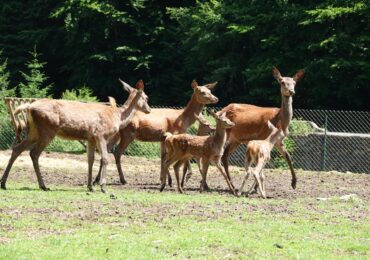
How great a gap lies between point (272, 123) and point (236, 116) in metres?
0.78

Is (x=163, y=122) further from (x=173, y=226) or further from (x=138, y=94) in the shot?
(x=173, y=226)

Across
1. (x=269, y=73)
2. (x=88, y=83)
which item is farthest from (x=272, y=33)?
(x=88, y=83)

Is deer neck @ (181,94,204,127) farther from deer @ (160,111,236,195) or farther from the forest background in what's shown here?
the forest background

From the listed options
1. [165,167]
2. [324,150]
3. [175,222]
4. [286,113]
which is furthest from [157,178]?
[175,222]

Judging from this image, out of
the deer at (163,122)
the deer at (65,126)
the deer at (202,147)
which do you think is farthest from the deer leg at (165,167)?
the deer at (163,122)

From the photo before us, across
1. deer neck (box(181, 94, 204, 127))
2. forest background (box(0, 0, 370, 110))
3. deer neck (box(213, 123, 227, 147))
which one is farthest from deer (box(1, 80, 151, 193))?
forest background (box(0, 0, 370, 110))

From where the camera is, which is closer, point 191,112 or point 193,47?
point 191,112

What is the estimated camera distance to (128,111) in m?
14.9

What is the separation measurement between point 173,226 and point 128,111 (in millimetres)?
5285

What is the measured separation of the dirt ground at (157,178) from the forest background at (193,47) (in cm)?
568

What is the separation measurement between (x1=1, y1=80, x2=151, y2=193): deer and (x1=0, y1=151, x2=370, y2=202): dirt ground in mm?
1092

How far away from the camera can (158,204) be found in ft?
38.9

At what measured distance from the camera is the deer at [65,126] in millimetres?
13445

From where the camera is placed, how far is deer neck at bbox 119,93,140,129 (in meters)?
14.8
